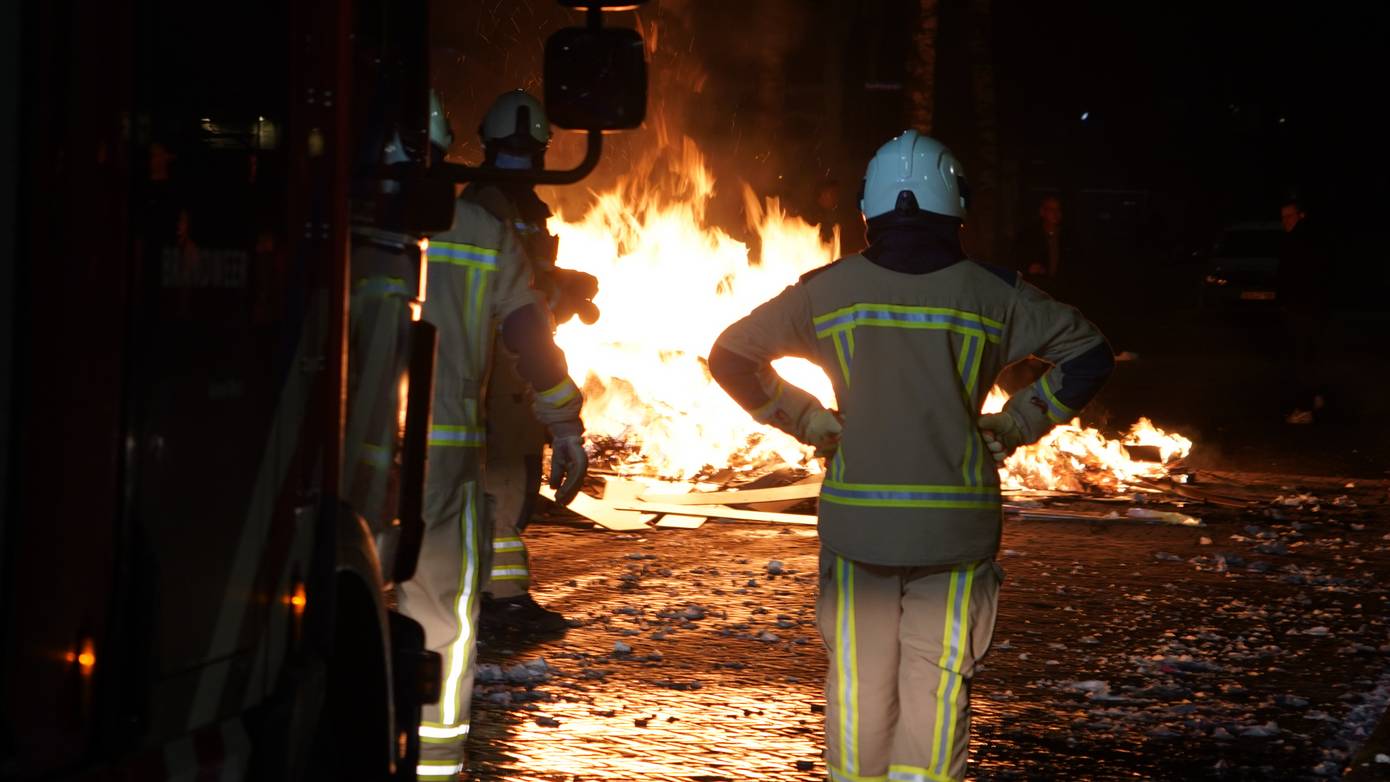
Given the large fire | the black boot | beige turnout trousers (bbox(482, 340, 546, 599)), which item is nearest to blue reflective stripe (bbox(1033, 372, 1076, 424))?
beige turnout trousers (bbox(482, 340, 546, 599))

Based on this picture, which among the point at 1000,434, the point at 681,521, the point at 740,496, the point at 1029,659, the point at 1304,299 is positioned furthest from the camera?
the point at 1304,299

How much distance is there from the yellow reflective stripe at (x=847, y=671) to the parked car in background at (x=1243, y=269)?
86.6ft

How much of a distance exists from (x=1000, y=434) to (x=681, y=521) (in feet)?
20.1

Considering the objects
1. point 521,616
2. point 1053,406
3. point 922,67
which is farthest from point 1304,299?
point 1053,406

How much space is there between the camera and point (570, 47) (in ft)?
14.1

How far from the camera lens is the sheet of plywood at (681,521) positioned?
10.7 meters

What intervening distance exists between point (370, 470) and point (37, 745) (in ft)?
4.84

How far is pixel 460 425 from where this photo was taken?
536 centimetres

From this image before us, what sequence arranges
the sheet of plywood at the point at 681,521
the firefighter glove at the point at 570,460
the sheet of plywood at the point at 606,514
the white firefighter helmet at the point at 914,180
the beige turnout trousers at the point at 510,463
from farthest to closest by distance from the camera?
the sheet of plywood at the point at 681,521 → the sheet of plywood at the point at 606,514 → the beige turnout trousers at the point at 510,463 → the firefighter glove at the point at 570,460 → the white firefighter helmet at the point at 914,180

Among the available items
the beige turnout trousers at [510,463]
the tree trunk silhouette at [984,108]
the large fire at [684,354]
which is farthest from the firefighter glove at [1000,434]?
the tree trunk silhouette at [984,108]

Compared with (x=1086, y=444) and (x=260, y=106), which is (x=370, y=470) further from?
(x=1086, y=444)

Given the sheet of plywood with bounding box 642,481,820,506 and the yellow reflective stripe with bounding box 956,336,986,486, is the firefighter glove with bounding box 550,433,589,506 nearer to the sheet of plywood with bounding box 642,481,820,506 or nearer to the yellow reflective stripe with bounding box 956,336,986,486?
the yellow reflective stripe with bounding box 956,336,986,486

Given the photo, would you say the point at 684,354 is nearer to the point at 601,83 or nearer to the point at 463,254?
the point at 463,254

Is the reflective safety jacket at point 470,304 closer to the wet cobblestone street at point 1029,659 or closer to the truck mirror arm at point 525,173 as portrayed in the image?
the truck mirror arm at point 525,173
